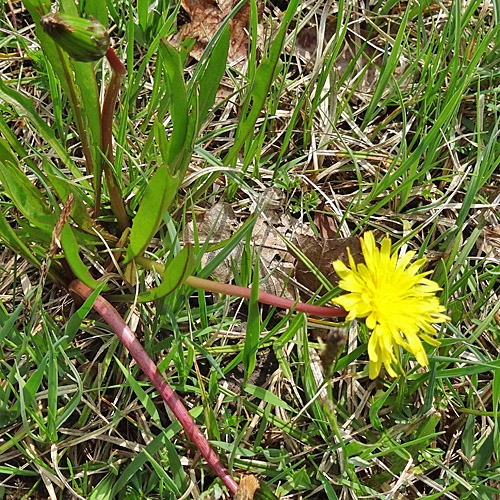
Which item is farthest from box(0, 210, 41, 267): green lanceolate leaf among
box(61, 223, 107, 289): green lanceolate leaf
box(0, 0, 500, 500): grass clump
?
box(61, 223, 107, 289): green lanceolate leaf

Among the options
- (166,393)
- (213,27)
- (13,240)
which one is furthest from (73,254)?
(213,27)

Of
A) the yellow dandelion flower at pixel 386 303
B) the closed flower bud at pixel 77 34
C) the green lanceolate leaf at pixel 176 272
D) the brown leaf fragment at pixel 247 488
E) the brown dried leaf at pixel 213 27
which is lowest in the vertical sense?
the brown leaf fragment at pixel 247 488

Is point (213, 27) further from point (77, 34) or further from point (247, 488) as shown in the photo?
point (247, 488)

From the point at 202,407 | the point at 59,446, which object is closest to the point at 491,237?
the point at 202,407

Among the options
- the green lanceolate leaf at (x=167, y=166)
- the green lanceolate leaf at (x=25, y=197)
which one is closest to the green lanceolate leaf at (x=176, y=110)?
the green lanceolate leaf at (x=167, y=166)

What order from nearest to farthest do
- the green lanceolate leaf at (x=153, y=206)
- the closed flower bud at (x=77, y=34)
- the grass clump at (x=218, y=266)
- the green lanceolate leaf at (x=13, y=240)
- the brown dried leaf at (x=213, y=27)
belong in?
the closed flower bud at (x=77, y=34), the green lanceolate leaf at (x=153, y=206), the green lanceolate leaf at (x=13, y=240), the grass clump at (x=218, y=266), the brown dried leaf at (x=213, y=27)

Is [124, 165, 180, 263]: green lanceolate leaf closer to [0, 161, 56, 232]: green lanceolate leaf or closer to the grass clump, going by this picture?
the grass clump

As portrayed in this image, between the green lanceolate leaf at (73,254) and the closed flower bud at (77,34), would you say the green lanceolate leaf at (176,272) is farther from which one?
the closed flower bud at (77,34)
